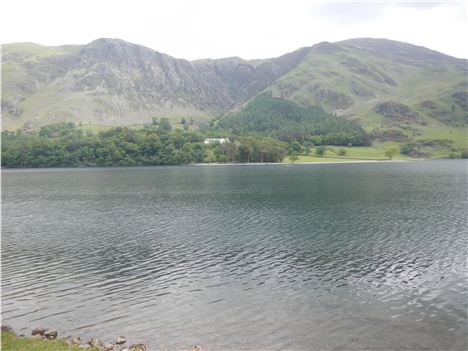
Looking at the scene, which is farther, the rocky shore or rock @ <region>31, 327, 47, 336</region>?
rock @ <region>31, 327, 47, 336</region>

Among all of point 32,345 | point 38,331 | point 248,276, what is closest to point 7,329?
point 38,331

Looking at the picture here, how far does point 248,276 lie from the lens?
4709 cm

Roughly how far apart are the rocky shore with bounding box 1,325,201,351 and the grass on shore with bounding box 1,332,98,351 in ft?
2.05

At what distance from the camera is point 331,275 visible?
46.5 meters

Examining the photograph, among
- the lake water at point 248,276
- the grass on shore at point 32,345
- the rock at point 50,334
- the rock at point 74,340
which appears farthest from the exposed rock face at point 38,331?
the rock at point 74,340

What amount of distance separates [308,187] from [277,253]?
85.7m

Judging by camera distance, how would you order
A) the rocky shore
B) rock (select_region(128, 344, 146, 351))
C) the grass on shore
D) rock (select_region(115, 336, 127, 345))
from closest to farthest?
the grass on shore
rock (select_region(128, 344, 146, 351))
the rocky shore
rock (select_region(115, 336, 127, 345))

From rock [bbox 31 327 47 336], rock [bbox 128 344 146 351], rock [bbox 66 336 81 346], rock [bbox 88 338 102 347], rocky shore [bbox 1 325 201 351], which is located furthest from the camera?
rock [bbox 31 327 47 336]

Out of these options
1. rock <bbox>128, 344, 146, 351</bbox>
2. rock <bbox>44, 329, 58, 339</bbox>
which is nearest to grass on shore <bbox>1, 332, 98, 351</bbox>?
rock <bbox>44, 329, 58, 339</bbox>

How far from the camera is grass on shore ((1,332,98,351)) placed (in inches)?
1128

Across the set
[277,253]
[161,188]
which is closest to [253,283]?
[277,253]

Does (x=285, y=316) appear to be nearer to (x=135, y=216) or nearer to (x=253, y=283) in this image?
(x=253, y=283)

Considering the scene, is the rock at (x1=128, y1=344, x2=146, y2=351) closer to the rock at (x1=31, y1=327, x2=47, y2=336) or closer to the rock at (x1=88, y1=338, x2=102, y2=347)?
the rock at (x1=88, y1=338, x2=102, y2=347)

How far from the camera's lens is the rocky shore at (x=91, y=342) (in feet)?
96.9
